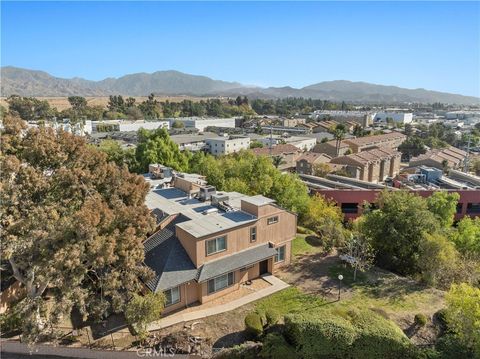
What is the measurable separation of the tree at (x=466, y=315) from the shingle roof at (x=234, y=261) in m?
12.1

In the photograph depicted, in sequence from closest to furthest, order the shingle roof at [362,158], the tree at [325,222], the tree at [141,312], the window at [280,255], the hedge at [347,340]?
the hedge at [347,340], the tree at [141,312], the window at [280,255], the tree at [325,222], the shingle roof at [362,158]

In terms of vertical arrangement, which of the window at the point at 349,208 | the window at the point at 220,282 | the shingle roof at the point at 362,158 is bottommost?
the window at the point at 349,208

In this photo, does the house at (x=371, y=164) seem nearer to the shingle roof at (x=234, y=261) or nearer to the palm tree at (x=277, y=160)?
the palm tree at (x=277, y=160)

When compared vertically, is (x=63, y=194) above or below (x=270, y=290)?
above

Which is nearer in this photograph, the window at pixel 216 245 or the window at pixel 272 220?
the window at pixel 216 245

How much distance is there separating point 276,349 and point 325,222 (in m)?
15.9

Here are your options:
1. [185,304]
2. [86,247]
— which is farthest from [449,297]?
[86,247]

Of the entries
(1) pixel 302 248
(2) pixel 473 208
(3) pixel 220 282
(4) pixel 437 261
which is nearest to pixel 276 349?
(3) pixel 220 282

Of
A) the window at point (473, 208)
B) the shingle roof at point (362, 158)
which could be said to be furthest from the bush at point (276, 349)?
the shingle roof at point (362, 158)

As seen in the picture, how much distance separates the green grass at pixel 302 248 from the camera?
32.1m

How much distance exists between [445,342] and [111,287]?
18.5 m

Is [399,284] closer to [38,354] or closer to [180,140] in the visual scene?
[38,354]

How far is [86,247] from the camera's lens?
18234 mm

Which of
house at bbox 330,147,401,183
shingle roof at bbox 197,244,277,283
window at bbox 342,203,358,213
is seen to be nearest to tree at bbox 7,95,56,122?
house at bbox 330,147,401,183
